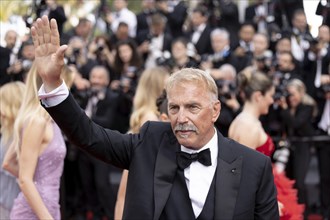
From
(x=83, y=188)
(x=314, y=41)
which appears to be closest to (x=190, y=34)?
(x=314, y=41)

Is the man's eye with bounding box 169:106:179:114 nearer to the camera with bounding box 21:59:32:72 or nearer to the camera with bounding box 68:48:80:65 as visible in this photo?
the camera with bounding box 21:59:32:72

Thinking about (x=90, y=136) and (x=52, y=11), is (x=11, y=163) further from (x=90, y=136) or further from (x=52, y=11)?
(x=52, y=11)

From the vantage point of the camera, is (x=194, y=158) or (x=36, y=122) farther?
(x=36, y=122)

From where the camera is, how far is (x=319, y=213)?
9.64m

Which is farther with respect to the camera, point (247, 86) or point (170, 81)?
point (247, 86)

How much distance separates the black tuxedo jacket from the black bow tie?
0.04m

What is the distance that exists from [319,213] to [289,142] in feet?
3.09

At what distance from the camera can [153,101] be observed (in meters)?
6.30

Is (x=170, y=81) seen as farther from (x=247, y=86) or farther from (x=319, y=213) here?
(x=319, y=213)

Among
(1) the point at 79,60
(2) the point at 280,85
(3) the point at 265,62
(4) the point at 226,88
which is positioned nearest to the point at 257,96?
(4) the point at 226,88

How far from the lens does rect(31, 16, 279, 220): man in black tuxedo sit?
352 centimetres

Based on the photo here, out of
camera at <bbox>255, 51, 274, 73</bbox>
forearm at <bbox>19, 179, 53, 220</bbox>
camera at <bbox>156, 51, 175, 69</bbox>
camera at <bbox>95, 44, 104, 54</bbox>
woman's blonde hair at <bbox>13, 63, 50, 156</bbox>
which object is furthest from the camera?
camera at <bbox>95, 44, 104, 54</bbox>

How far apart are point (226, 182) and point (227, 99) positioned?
5.65m

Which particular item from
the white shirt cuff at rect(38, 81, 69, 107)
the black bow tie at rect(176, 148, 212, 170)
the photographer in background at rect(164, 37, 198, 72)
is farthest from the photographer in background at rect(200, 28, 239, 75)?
the white shirt cuff at rect(38, 81, 69, 107)
